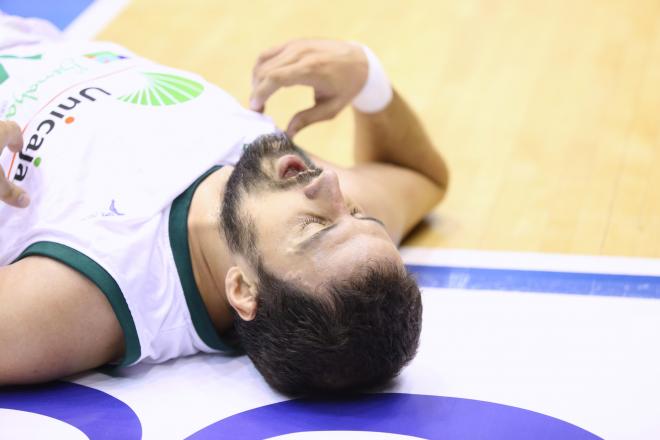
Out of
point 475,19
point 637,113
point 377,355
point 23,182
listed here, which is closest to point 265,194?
point 377,355

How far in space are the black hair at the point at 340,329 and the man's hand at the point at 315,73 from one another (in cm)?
43

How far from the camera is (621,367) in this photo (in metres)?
1.29

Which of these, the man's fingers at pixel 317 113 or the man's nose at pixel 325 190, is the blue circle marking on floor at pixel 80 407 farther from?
the man's fingers at pixel 317 113

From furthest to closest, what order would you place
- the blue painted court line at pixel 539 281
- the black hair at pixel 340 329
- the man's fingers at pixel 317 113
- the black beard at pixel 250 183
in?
the man's fingers at pixel 317 113 → the blue painted court line at pixel 539 281 → the black beard at pixel 250 183 → the black hair at pixel 340 329

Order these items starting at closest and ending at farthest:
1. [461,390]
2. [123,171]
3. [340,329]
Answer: [340,329] → [461,390] → [123,171]

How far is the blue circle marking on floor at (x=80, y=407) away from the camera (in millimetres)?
1202

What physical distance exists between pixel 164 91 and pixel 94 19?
3.64ft

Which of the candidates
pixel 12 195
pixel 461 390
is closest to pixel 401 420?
pixel 461 390

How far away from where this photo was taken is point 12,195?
4.22 feet

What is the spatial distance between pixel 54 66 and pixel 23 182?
26 centimetres

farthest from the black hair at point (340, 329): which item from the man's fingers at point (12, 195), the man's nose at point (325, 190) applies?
the man's fingers at point (12, 195)

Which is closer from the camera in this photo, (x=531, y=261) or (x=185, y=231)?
(x=185, y=231)

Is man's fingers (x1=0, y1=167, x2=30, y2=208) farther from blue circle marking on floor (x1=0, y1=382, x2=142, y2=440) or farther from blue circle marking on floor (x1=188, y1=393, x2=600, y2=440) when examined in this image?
blue circle marking on floor (x1=188, y1=393, x2=600, y2=440)

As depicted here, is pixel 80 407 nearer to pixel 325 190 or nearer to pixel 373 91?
pixel 325 190
